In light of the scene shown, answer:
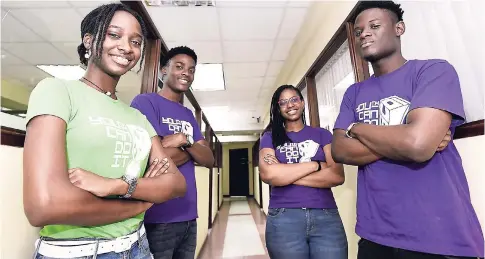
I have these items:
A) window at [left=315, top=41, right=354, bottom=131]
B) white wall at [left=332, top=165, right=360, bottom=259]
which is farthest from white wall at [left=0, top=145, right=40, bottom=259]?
window at [left=315, top=41, right=354, bottom=131]

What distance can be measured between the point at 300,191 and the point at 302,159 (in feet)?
0.72

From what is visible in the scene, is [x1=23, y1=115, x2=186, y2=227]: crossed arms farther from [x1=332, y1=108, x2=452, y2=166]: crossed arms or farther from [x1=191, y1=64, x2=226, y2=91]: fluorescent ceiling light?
[x1=191, y1=64, x2=226, y2=91]: fluorescent ceiling light

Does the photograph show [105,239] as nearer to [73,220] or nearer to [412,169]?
[73,220]

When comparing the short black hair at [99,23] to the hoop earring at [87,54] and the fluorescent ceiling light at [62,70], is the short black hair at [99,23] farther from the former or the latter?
the fluorescent ceiling light at [62,70]

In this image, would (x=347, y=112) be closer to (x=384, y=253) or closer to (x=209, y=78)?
(x=384, y=253)

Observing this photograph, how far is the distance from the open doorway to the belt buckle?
40.9 feet

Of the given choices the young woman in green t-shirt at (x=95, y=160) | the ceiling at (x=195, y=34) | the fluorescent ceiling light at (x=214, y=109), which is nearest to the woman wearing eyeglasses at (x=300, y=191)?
→ the young woman in green t-shirt at (x=95, y=160)

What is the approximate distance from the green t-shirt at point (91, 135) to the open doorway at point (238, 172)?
12442 millimetres

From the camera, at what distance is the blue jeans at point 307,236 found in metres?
1.39

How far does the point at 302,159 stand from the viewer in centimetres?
162

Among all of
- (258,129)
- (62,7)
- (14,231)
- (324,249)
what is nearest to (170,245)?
(14,231)

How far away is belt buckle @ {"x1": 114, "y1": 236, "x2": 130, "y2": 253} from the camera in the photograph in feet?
2.59

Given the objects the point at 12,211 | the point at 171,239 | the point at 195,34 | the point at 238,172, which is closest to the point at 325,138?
the point at 171,239

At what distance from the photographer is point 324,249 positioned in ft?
4.55
